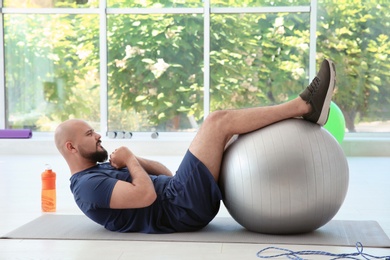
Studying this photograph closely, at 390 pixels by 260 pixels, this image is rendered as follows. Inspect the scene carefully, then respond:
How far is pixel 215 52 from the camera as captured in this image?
8.38 meters

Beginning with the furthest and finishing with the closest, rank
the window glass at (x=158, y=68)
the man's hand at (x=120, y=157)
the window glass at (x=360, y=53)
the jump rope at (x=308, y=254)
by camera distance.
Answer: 1. the window glass at (x=158, y=68)
2. the window glass at (x=360, y=53)
3. the man's hand at (x=120, y=157)
4. the jump rope at (x=308, y=254)

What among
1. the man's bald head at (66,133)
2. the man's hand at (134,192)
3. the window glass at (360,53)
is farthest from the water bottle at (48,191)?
the window glass at (360,53)

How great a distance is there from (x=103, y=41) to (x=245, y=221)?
551cm

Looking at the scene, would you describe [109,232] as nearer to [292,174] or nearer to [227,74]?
[292,174]

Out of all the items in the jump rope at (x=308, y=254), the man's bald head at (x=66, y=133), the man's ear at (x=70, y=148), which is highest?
the man's bald head at (x=66, y=133)

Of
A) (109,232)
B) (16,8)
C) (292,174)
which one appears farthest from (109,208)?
(16,8)

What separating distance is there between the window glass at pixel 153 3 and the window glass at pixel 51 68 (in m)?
0.31

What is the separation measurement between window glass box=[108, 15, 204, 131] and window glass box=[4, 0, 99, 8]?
0.31m

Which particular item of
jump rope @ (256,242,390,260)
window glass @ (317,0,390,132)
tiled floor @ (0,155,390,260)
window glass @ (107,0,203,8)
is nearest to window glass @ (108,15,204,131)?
window glass @ (107,0,203,8)

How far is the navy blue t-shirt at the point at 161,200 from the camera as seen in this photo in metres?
3.20

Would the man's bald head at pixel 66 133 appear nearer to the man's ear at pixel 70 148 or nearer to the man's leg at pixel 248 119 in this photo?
the man's ear at pixel 70 148

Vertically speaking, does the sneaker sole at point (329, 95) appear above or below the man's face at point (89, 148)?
above

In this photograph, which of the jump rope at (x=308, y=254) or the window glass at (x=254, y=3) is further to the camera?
the window glass at (x=254, y=3)

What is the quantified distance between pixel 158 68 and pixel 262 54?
121 cm
